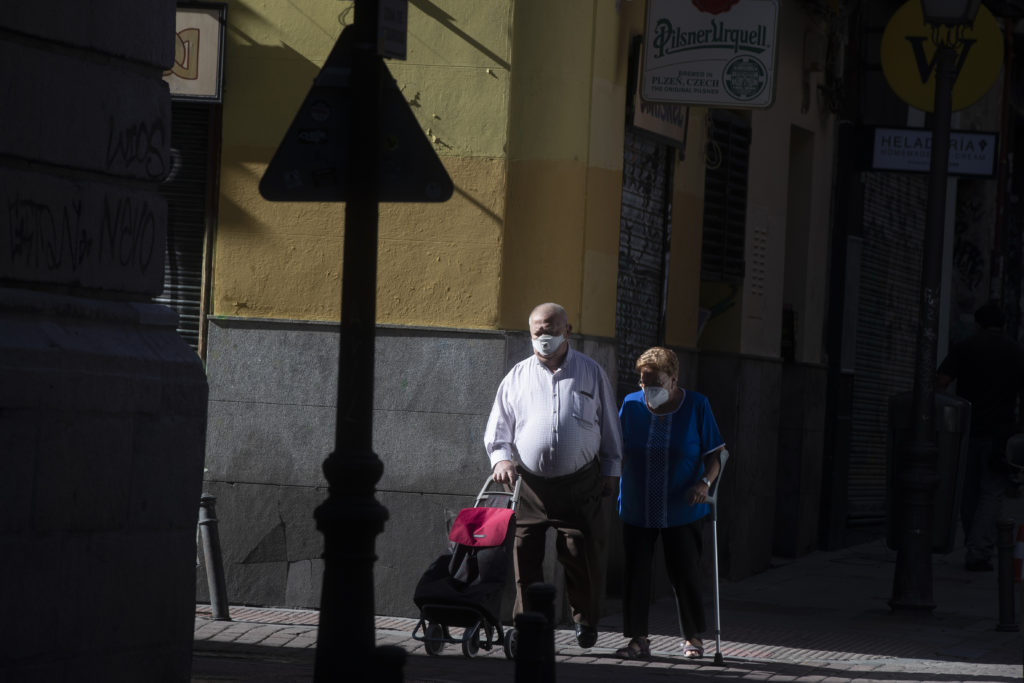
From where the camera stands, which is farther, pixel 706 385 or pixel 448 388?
pixel 706 385

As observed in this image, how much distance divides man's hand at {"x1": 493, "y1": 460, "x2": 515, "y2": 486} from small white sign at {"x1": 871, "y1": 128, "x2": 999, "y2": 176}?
15.7ft

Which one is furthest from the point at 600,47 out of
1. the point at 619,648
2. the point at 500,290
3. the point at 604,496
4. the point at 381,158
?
the point at 381,158

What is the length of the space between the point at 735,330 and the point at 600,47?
3291mm

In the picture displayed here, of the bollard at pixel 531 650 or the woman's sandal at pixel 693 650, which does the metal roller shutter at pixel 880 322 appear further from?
the bollard at pixel 531 650

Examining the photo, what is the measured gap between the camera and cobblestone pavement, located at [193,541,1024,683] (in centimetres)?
943

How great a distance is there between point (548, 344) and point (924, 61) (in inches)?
197

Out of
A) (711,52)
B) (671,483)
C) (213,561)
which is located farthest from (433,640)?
(711,52)

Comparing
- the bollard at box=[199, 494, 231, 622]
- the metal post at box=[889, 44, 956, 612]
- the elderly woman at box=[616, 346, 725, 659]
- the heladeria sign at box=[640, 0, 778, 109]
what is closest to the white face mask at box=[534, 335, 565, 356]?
the elderly woman at box=[616, 346, 725, 659]

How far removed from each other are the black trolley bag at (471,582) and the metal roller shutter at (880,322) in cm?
750

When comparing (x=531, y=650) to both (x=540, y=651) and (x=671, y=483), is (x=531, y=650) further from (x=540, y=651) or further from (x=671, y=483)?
(x=671, y=483)

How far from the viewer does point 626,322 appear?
12.6 metres

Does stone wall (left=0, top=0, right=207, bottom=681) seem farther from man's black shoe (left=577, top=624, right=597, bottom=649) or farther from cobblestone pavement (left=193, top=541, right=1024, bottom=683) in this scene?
man's black shoe (left=577, top=624, right=597, bottom=649)

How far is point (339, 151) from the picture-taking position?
6.73 metres

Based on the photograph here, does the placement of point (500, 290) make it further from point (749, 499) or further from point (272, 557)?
point (749, 499)
